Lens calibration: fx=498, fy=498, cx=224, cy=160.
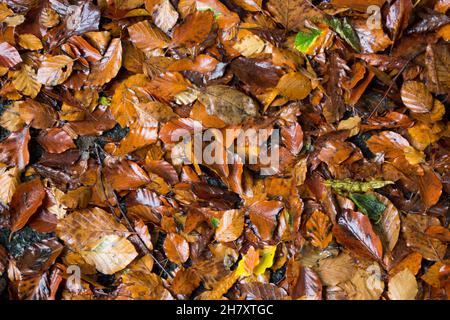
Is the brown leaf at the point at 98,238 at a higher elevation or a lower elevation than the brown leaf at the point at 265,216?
lower

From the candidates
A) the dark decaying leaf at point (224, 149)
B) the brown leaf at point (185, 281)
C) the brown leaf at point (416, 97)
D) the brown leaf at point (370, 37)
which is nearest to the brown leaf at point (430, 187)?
the dark decaying leaf at point (224, 149)

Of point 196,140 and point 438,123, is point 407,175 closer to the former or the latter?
point 438,123

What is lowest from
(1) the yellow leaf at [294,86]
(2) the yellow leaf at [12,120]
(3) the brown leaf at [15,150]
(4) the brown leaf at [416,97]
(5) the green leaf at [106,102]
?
(3) the brown leaf at [15,150]

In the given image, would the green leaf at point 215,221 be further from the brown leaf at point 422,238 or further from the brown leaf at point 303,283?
the brown leaf at point 422,238

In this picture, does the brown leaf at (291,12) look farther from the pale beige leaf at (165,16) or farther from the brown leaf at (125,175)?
the brown leaf at (125,175)

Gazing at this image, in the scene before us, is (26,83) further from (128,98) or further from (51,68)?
(128,98)

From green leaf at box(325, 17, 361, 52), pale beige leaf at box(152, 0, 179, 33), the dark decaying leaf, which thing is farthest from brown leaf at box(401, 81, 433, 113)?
pale beige leaf at box(152, 0, 179, 33)

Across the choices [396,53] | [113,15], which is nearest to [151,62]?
[113,15]
